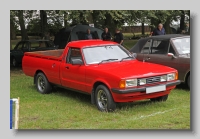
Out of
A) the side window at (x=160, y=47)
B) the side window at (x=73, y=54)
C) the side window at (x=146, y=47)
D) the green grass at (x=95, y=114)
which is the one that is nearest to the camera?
the green grass at (x=95, y=114)

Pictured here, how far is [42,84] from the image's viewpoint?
980 cm

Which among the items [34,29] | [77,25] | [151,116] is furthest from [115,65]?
[34,29]

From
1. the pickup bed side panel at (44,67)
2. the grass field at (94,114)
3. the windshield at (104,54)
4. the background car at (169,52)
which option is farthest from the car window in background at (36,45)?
the windshield at (104,54)

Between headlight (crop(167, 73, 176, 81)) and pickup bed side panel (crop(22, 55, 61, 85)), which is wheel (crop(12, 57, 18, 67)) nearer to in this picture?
pickup bed side panel (crop(22, 55, 61, 85))

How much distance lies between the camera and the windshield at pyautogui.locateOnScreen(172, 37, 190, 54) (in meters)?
9.73

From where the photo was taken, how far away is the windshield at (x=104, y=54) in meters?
8.06

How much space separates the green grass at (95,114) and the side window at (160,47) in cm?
142

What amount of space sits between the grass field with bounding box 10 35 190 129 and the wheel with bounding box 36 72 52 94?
29 centimetres

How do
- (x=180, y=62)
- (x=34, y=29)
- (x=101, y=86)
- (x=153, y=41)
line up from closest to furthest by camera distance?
(x=101, y=86) < (x=180, y=62) < (x=153, y=41) < (x=34, y=29)

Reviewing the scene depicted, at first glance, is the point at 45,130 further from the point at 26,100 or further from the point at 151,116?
the point at 26,100

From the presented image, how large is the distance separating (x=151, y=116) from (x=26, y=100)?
3.54 m

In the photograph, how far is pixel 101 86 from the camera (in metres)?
7.30

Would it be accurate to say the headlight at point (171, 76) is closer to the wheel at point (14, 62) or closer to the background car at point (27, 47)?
the background car at point (27, 47)

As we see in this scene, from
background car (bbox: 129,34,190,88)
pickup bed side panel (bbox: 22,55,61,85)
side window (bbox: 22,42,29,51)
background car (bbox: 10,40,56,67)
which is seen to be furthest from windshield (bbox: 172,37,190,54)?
side window (bbox: 22,42,29,51)
